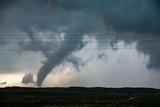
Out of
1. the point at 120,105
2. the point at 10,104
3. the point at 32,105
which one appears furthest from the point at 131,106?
the point at 10,104

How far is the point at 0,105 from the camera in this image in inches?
5778

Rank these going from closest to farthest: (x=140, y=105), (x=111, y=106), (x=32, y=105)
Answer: (x=111, y=106) → (x=140, y=105) → (x=32, y=105)

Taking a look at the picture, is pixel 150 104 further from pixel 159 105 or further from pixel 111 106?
pixel 111 106

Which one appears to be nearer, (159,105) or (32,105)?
(159,105)

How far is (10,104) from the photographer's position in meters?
154

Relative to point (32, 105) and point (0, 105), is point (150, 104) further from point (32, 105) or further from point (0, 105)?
point (0, 105)

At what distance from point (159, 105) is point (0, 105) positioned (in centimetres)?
7154

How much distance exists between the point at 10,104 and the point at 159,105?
228 feet

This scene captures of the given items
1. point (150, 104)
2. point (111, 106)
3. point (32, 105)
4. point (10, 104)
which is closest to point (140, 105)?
point (150, 104)

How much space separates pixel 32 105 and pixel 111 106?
42849 mm

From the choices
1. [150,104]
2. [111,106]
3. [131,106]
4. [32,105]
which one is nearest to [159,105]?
[150,104]

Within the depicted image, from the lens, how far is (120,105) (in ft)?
436

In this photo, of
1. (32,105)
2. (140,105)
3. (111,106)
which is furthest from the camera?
(32,105)

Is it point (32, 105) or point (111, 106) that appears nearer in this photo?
point (111, 106)
